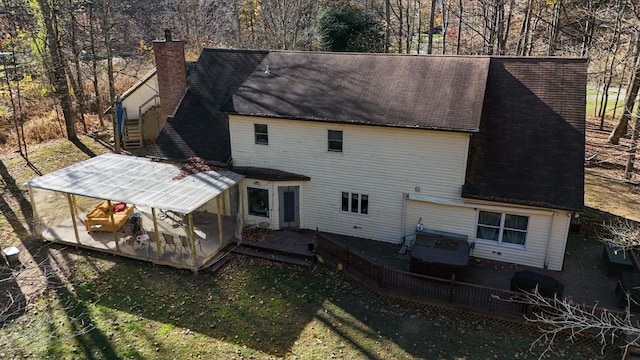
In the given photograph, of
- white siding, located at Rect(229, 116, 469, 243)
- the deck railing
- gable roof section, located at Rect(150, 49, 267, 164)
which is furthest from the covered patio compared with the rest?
the deck railing

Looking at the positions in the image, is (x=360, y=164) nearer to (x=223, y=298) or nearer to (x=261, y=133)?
(x=261, y=133)

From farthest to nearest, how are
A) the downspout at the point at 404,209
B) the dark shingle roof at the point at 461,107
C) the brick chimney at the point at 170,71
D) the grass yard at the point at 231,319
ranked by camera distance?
the brick chimney at the point at 170,71, the downspout at the point at 404,209, the dark shingle roof at the point at 461,107, the grass yard at the point at 231,319

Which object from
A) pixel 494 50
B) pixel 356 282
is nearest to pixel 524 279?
pixel 356 282

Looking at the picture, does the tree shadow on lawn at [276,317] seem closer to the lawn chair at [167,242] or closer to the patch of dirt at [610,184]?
the lawn chair at [167,242]

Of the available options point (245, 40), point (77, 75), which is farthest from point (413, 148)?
point (245, 40)

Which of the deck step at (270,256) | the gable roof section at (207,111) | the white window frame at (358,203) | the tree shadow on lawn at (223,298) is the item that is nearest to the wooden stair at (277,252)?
the deck step at (270,256)

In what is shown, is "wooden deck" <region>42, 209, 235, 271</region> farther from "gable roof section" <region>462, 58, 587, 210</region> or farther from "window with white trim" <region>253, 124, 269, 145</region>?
"gable roof section" <region>462, 58, 587, 210</region>
